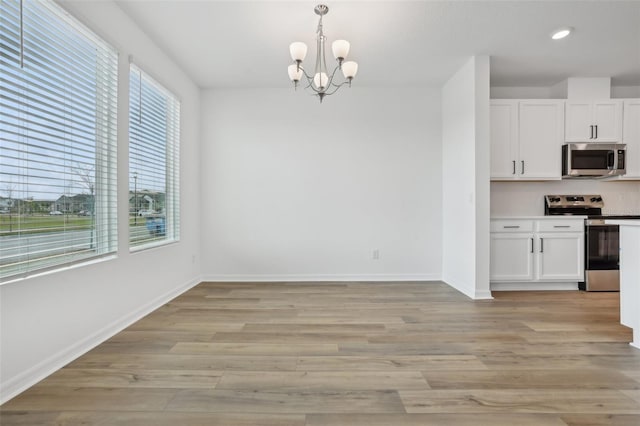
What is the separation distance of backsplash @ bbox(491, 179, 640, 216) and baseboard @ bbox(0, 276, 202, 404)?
4367 millimetres

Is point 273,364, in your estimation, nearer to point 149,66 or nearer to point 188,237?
point 188,237

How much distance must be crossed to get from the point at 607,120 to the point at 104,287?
5.72m

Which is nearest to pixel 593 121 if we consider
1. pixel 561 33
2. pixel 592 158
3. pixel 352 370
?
pixel 592 158

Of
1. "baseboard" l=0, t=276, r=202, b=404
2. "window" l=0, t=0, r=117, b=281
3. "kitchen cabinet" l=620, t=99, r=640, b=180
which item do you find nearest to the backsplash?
"kitchen cabinet" l=620, t=99, r=640, b=180

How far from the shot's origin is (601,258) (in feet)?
13.2

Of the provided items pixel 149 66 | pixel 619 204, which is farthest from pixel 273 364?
pixel 619 204

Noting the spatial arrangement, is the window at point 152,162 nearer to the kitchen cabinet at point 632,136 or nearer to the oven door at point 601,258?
the oven door at point 601,258

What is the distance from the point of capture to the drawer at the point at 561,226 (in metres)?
4.00

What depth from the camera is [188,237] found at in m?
4.25

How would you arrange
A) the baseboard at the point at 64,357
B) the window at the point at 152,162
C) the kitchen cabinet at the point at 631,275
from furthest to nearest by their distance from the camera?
the window at the point at 152,162
the kitchen cabinet at the point at 631,275
the baseboard at the point at 64,357

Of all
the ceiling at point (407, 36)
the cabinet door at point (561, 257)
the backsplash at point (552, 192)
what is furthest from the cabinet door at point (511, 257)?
the ceiling at point (407, 36)

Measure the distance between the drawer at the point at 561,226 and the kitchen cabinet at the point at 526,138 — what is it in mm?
572

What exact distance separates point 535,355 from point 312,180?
10.4 ft

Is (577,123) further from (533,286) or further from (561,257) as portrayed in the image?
(533,286)
